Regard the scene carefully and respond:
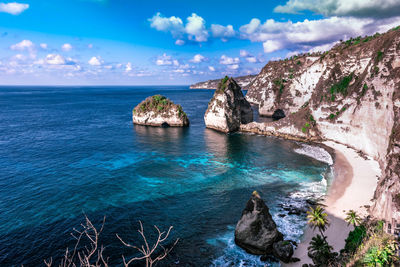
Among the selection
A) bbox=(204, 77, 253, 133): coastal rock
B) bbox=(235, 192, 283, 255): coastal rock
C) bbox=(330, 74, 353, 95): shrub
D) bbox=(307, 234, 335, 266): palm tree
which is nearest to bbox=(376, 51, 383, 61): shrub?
bbox=(330, 74, 353, 95): shrub

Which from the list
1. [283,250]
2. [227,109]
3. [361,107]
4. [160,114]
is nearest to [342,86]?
[361,107]

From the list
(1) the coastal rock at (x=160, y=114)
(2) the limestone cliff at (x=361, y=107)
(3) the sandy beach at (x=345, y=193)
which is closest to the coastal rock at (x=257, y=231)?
(3) the sandy beach at (x=345, y=193)

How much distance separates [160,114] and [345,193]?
223 ft

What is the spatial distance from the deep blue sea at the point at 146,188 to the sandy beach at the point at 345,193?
2281mm

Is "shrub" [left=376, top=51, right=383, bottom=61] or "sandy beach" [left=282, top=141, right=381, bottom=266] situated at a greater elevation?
"shrub" [left=376, top=51, right=383, bottom=61]

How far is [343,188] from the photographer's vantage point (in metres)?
38.6

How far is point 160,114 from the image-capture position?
89375 mm

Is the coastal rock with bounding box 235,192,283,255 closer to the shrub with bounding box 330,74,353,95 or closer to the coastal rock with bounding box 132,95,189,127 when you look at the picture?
the shrub with bounding box 330,74,353,95

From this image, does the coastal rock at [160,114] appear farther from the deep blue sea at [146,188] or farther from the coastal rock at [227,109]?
the deep blue sea at [146,188]

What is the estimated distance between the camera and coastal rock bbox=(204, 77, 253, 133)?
78625 mm

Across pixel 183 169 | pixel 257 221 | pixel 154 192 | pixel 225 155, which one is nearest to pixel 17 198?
pixel 154 192

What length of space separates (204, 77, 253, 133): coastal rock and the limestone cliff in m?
5.08

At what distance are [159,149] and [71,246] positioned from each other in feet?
123

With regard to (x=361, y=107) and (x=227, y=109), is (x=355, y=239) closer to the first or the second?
(x=361, y=107)
